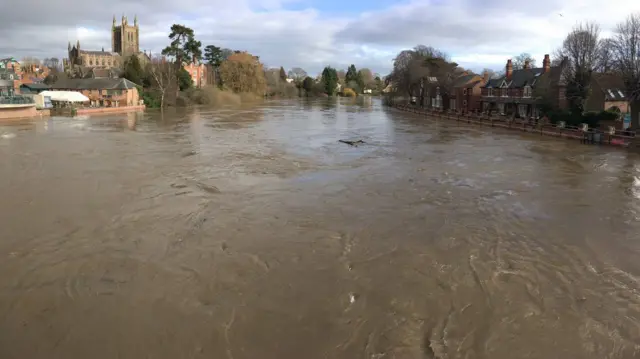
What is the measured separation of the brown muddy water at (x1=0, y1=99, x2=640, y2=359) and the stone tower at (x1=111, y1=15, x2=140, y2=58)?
128621 mm

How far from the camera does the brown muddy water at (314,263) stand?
670 cm

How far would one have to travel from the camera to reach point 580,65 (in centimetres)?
3741

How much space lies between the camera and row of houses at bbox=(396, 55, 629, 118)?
37.6 metres

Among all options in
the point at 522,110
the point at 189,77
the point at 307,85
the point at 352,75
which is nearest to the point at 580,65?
the point at 522,110

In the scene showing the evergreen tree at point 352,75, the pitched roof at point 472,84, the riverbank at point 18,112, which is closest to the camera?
the riverbank at point 18,112

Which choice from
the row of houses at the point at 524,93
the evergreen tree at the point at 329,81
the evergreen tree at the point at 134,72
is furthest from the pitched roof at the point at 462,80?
the evergreen tree at the point at 329,81

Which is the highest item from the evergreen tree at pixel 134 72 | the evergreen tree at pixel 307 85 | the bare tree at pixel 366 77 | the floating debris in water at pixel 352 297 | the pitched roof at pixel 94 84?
the bare tree at pixel 366 77

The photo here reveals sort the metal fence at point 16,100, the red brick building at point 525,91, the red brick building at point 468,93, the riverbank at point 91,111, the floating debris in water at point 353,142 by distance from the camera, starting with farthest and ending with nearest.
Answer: the red brick building at point 468,93, the riverbank at point 91,111, the metal fence at point 16,100, the red brick building at point 525,91, the floating debris in water at point 353,142

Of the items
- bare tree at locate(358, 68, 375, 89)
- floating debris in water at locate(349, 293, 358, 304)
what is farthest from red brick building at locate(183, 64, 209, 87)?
floating debris in water at locate(349, 293, 358, 304)

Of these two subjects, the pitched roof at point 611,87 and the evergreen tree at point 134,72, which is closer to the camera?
the pitched roof at point 611,87

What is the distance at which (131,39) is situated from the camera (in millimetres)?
137125

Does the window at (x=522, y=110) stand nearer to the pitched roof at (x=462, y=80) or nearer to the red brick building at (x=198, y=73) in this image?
the pitched roof at (x=462, y=80)

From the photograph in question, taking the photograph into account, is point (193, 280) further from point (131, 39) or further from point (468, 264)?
point (131, 39)

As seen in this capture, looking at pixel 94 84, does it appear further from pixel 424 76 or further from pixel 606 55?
pixel 606 55
